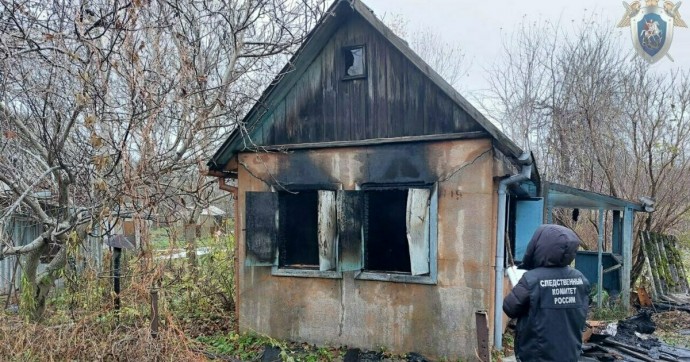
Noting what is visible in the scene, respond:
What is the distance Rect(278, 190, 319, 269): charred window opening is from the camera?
26.7 ft

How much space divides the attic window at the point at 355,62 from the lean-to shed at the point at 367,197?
3cm

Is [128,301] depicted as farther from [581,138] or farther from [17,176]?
[581,138]

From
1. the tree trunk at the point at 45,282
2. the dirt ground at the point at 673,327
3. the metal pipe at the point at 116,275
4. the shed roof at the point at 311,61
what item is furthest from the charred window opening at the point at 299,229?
the dirt ground at the point at 673,327

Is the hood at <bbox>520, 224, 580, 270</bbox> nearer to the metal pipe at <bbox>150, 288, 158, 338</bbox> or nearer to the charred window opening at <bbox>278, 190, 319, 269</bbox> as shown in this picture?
the metal pipe at <bbox>150, 288, 158, 338</bbox>

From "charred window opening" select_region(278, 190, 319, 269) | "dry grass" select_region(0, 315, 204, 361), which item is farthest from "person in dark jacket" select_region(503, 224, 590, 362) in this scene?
"charred window opening" select_region(278, 190, 319, 269)

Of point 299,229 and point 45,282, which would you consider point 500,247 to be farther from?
point 45,282

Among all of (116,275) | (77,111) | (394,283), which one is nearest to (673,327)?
(394,283)

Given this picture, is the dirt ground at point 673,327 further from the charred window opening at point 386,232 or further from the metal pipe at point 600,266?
the charred window opening at point 386,232

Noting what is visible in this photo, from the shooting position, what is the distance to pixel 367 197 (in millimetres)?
7477

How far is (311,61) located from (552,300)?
532cm

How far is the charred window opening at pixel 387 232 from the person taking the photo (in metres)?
7.77

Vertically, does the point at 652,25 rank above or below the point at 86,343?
above

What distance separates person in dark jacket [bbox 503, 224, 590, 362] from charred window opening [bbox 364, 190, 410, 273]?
3.48 meters

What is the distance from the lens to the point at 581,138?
49.9ft
